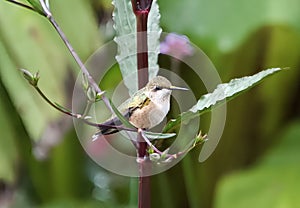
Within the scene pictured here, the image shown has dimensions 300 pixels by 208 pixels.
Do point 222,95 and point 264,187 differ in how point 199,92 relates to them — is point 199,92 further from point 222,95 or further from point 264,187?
point 222,95

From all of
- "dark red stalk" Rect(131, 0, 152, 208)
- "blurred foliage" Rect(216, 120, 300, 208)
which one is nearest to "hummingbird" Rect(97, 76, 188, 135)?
"dark red stalk" Rect(131, 0, 152, 208)

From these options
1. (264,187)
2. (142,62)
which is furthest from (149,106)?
(264,187)

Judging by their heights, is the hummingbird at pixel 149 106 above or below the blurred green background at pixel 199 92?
above

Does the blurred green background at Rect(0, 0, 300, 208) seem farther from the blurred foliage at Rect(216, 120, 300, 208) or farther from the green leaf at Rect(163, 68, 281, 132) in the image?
the green leaf at Rect(163, 68, 281, 132)

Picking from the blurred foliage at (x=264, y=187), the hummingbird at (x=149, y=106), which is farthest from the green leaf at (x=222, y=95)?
the blurred foliage at (x=264, y=187)

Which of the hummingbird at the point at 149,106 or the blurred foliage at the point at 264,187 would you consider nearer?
the hummingbird at the point at 149,106

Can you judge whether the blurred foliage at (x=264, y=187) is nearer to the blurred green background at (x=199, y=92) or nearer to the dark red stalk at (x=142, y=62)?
the blurred green background at (x=199, y=92)

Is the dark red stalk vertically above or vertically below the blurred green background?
above

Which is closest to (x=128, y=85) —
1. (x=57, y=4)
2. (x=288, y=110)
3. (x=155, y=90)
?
(x=155, y=90)
